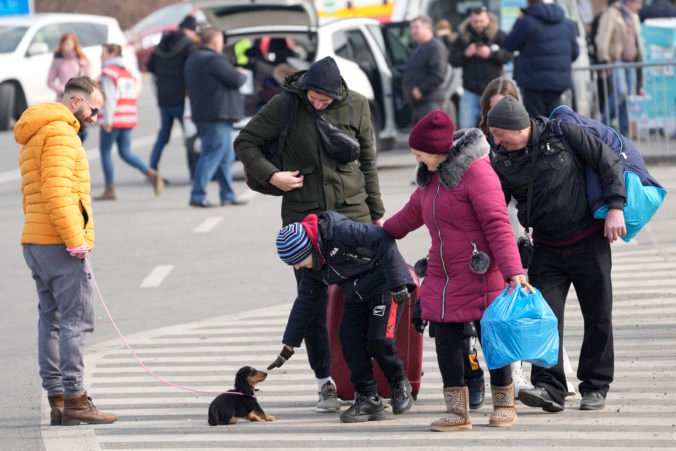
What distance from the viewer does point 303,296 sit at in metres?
7.30

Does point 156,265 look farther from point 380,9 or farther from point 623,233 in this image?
point 380,9

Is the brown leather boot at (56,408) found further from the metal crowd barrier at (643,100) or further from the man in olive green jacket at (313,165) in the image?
the metal crowd barrier at (643,100)

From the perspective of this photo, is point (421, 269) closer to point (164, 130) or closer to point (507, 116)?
point (507, 116)

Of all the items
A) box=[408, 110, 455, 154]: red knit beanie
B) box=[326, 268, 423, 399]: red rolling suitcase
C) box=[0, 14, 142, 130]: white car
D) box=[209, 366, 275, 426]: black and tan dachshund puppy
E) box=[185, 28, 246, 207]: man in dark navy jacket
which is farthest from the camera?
box=[0, 14, 142, 130]: white car

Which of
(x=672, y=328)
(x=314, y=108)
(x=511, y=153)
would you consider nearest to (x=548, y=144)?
(x=511, y=153)

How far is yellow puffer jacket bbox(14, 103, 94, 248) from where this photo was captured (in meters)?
7.12

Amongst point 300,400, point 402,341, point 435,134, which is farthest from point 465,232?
point 300,400

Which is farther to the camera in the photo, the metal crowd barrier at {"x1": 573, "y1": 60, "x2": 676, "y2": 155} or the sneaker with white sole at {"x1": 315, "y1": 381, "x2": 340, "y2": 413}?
the metal crowd barrier at {"x1": 573, "y1": 60, "x2": 676, "y2": 155}

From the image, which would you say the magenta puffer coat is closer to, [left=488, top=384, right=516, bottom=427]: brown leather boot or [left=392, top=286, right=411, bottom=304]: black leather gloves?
[left=392, top=286, right=411, bottom=304]: black leather gloves

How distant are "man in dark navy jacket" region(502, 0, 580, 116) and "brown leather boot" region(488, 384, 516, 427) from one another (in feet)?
26.9

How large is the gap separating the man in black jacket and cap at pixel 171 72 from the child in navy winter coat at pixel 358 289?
1040cm

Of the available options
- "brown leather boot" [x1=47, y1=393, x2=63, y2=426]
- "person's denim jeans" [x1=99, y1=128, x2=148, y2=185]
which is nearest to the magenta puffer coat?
"brown leather boot" [x1=47, y1=393, x2=63, y2=426]

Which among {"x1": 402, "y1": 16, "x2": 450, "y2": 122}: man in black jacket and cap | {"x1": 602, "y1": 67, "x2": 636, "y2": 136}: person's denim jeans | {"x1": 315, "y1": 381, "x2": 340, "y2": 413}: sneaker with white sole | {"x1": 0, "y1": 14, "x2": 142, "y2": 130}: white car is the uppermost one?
{"x1": 315, "y1": 381, "x2": 340, "y2": 413}: sneaker with white sole

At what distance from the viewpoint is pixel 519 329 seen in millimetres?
6656
